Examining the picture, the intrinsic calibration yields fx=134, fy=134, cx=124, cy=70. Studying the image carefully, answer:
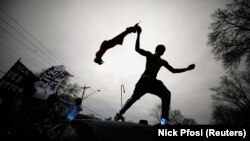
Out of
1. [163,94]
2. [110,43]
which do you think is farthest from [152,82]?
[110,43]

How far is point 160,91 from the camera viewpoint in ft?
9.12

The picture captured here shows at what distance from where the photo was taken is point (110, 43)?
128 inches

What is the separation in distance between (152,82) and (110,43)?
54.1 inches

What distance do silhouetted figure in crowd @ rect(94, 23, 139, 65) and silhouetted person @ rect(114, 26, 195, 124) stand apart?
26 cm

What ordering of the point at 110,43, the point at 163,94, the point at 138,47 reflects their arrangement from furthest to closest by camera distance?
the point at 110,43 < the point at 138,47 < the point at 163,94

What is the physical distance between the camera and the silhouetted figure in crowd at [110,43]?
306 cm

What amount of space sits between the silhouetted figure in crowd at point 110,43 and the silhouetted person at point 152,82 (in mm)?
262

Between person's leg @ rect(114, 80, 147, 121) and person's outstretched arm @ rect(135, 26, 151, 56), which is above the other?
person's outstretched arm @ rect(135, 26, 151, 56)

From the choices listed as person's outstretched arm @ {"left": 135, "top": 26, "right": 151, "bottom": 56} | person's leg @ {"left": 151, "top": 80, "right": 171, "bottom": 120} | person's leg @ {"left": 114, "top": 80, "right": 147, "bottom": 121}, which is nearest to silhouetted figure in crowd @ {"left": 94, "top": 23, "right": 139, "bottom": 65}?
person's outstretched arm @ {"left": 135, "top": 26, "right": 151, "bottom": 56}

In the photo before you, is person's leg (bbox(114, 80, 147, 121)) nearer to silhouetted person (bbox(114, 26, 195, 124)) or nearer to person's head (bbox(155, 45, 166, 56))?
silhouetted person (bbox(114, 26, 195, 124))

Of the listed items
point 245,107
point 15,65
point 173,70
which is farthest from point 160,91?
point 245,107

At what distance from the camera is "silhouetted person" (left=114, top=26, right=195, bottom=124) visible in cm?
276

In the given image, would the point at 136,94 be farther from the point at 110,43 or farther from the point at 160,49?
the point at 110,43

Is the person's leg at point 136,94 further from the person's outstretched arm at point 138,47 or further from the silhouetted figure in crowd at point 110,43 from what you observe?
the silhouetted figure in crowd at point 110,43
